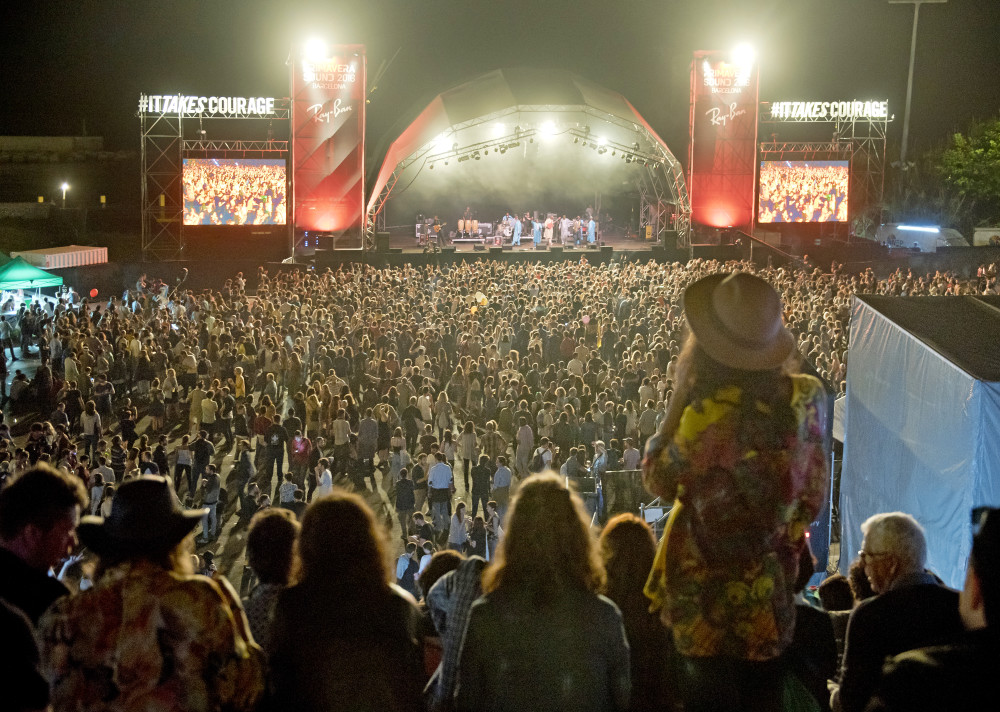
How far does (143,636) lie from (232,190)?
29.3 metres

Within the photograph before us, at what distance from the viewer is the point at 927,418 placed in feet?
24.2

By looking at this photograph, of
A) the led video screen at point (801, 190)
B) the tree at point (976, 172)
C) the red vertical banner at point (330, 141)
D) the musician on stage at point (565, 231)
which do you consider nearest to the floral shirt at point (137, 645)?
the red vertical banner at point (330, 141)

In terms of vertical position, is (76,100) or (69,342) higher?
(76,100)

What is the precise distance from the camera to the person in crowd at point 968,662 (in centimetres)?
193

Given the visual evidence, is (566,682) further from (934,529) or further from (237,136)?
(237,136)

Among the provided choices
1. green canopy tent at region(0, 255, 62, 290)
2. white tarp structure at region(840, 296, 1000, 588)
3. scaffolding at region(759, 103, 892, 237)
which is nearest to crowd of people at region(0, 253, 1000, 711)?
white tarp structure at region(840, 296, 1000, 588)

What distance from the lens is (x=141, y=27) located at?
47.8m

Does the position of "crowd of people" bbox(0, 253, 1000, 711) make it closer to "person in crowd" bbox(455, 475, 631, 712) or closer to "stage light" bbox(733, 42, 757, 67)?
"person in crowd" bbox(455, 475, 631, 712)

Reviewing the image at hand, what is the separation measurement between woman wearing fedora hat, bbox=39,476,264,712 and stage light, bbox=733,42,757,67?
30.6 meters

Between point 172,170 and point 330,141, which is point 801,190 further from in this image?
point 172,170

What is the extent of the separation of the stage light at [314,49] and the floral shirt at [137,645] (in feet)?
93.2

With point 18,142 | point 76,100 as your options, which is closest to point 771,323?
point 18,142

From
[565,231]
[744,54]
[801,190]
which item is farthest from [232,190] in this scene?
[801,190]

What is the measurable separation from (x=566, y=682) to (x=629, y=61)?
1613 inches
